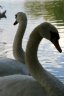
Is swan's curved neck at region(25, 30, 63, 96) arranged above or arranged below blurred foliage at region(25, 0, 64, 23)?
above

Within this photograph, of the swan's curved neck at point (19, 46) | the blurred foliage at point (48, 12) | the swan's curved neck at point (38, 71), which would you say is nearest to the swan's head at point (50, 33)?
the swan's curved neck at point (38, 71)

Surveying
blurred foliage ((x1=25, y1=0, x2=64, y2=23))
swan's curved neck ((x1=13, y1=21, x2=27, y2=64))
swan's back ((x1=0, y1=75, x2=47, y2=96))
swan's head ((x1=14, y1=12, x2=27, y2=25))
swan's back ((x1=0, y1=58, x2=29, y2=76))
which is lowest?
blurred foliage ((x1=25, y1=0, x2=64, y2=23))

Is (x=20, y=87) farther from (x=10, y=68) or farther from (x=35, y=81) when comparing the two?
(x=10, y=68)

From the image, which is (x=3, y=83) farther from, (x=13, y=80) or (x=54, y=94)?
(x=54, y=94)

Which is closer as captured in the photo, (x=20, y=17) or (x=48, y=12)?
(x=20, y=17)

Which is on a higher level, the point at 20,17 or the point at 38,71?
the point at 38,71

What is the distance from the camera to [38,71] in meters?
5.11

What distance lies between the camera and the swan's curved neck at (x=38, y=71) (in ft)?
16.1

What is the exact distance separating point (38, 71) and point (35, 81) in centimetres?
12

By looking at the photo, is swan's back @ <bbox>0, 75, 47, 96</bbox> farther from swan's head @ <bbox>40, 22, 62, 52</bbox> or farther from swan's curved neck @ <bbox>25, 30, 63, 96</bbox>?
swan's head @ <bbox>40, 22, 62, 52</bbox>

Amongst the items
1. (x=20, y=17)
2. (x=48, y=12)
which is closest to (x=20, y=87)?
(x=20, y=17)

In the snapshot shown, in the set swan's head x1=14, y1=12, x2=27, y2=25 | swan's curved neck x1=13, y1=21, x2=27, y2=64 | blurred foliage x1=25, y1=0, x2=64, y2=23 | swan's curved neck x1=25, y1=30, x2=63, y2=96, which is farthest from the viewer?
blurred foliage x1=25, y1=0, x2=64, y2=23

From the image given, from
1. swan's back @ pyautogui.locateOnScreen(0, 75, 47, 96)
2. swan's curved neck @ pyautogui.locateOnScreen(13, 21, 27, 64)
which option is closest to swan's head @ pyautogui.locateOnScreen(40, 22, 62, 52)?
swan's back @ pyautogui.locateOnScreen(0, 75, 47, 96)

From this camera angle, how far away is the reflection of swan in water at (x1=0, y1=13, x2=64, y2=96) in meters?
4.91
